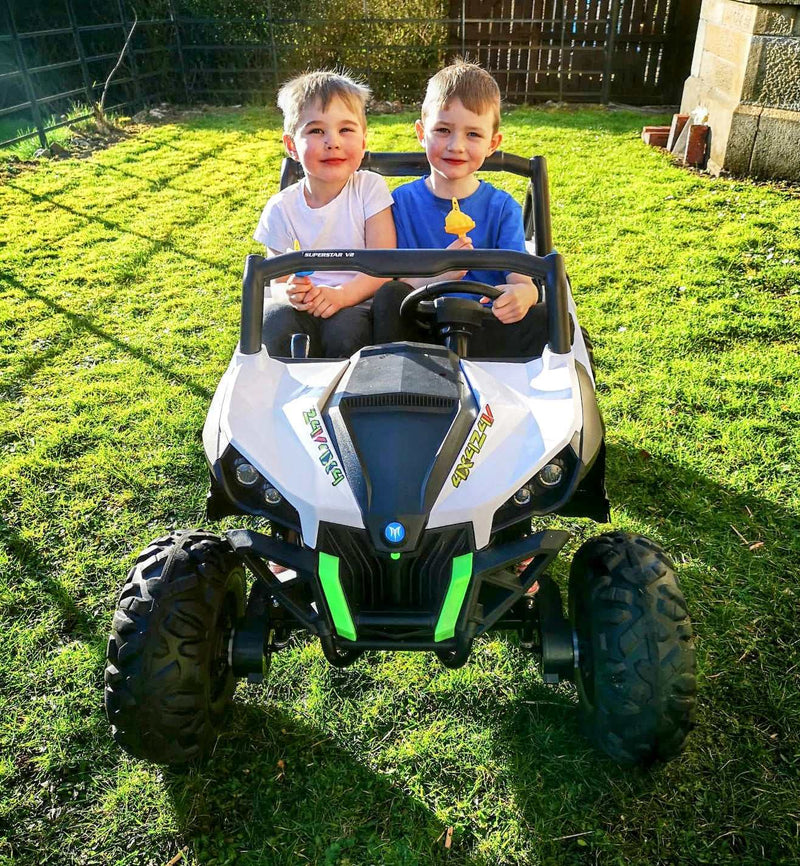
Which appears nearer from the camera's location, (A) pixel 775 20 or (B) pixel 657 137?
(A) pixel 775 20

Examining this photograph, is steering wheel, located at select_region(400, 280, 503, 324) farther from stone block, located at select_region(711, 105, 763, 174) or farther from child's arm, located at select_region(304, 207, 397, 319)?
stone block, located at select_region(711, 105, 763, 174)

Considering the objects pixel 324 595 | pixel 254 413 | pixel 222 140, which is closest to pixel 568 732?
pixel 324 595

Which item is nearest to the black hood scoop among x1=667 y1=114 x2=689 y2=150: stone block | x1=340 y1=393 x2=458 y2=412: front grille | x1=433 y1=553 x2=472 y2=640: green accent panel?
x1=340 y1=393 x2=458 y2=412: front grille

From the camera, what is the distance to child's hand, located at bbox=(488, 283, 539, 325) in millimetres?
2223

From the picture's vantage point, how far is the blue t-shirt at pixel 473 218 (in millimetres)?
2676

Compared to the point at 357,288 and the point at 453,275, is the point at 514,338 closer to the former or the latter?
the point at 453,275

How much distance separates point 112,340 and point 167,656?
301 centimetres

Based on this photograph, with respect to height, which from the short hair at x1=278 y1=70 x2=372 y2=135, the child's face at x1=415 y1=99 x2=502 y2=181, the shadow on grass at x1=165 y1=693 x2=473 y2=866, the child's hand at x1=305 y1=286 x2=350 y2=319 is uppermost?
the short hair at x1=278 y1=70 x2=372 y2=135

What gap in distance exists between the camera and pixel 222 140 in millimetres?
8984

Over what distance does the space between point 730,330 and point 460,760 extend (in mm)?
3033

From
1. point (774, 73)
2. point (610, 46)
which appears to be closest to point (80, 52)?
point (610, 46)

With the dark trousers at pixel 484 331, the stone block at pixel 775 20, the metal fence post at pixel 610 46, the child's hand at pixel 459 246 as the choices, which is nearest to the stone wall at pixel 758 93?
the stone block at pixel 775 20

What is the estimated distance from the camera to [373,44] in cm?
1142

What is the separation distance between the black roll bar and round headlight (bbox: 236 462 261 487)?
0.37 metres
